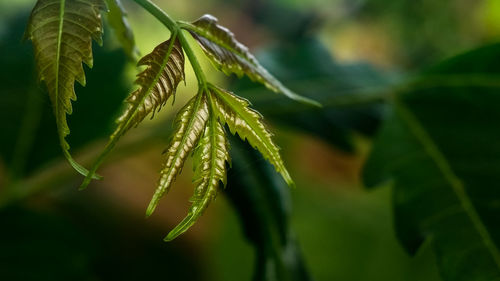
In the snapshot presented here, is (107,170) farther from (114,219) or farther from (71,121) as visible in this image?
(71,121)

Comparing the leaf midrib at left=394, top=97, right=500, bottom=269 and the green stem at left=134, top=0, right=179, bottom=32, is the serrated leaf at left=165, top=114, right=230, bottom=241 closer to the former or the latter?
the green stem at left=134, top=0, right=179, bottom=32

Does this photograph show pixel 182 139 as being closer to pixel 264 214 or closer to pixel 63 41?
pixel 63 41

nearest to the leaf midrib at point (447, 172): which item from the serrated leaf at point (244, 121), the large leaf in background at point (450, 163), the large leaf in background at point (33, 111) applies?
the large leaf in background at point (450, 163)

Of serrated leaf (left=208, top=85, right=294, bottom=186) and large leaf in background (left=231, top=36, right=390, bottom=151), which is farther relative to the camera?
large leaf in background (left=231, top=36, right=390, bottom=151)

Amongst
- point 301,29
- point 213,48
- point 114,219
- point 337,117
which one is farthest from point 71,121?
point 301,29

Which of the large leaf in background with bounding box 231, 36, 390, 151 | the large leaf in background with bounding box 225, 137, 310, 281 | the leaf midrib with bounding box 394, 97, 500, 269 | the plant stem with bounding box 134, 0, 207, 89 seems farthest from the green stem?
the large leaf in background with bounding box 231, 36, 390, 151

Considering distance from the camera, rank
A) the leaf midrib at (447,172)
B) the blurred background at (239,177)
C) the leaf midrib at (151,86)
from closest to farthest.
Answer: the leaf midrib at (151,86), the leaf midrib at (447,172), the blurred background at (239,177)

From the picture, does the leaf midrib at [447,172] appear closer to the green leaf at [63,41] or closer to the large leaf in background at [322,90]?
the large leaf in background at [322,90]
